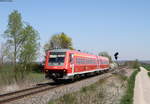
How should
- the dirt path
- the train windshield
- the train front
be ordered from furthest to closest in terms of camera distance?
the train windshield, the train front, the dirt path

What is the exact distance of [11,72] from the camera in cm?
2366

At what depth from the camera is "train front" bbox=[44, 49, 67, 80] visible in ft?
75.9

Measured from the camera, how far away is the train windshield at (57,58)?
23583mm

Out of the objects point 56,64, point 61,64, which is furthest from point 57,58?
point 61,64

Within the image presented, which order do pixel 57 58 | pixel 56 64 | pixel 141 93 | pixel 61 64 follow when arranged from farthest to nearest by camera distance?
pixel 57 58 < pixel 56 64 < pixel 61 64 < pixel 141 93

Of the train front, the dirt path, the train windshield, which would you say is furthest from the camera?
the train windshield

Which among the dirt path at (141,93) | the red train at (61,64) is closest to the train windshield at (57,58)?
the red train at (61,64)

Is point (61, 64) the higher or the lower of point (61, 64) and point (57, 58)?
the lower

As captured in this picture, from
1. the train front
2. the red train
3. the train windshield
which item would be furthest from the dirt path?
the train windshield

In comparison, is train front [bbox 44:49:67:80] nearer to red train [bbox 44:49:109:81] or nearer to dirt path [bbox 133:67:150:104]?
red train [bbox 44:49:109:81]

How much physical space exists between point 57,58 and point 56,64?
2.33 ft

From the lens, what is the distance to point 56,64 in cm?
2353

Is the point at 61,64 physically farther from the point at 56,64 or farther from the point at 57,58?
the point at 57,58

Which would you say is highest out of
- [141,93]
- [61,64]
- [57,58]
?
[57,58]
